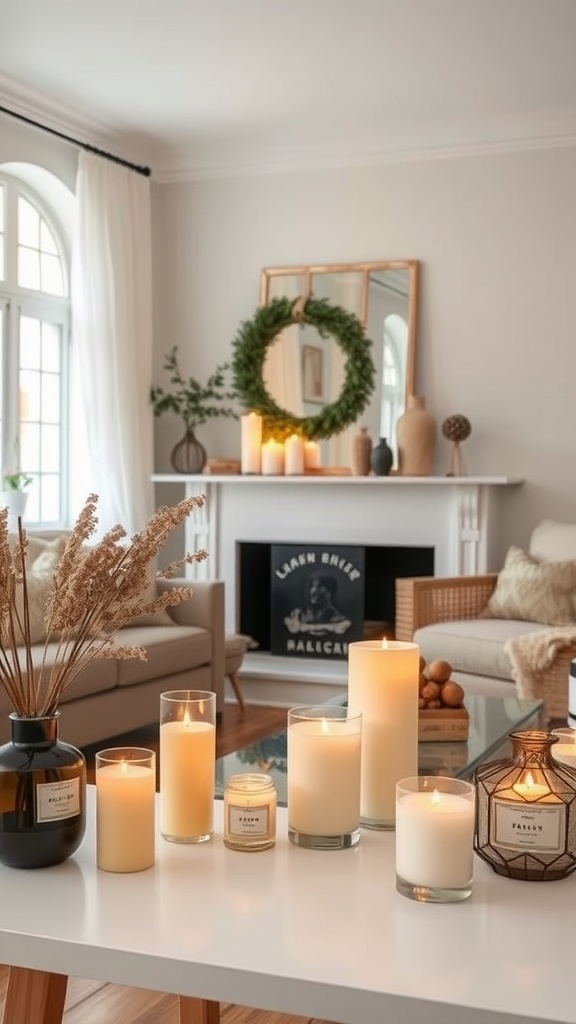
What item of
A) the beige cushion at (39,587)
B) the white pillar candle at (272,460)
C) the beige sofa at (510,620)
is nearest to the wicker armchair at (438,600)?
the beige sofa at (510,620)

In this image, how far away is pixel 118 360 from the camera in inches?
231

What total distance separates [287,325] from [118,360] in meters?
0.90

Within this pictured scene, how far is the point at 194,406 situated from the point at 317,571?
1118 millimetres

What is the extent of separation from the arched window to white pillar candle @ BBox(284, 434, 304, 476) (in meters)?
1.18

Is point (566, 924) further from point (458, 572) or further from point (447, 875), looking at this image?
point (458, 572)

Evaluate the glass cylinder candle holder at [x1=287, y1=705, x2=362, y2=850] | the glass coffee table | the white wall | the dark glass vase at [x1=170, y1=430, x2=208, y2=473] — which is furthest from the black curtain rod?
the glass cylinder candle holder at [x1=287, y1=705, x2=362, y2=850]

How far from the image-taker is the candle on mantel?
135cm

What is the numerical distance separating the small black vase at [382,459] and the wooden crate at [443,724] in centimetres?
274

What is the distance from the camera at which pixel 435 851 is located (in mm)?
1268

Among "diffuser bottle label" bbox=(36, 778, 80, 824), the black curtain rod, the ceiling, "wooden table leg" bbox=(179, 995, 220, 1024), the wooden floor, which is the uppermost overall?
the ceiling

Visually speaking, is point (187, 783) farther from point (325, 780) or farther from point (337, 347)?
point (337, 347)

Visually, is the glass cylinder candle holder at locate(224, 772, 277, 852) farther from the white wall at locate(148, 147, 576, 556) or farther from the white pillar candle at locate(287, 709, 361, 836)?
the white wall at locate(148, 147, 576, 556)

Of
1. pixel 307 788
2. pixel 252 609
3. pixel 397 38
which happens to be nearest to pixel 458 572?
pixel 252 609

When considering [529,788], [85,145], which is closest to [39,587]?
[85,145]
